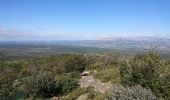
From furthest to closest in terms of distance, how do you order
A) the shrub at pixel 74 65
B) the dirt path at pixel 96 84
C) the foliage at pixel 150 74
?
the shrub at pixel 74 65
the dirt path at pixel 96 84
the foliage at pixel 150 74

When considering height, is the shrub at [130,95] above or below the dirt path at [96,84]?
above

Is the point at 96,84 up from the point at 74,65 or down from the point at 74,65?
down

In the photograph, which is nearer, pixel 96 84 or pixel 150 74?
A: pixel 150 74

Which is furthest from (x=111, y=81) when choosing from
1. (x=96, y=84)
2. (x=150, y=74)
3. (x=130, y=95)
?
(x=130, y=95)

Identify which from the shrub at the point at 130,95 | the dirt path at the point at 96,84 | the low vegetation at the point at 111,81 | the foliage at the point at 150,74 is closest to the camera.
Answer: the shrub at the point at 130,95

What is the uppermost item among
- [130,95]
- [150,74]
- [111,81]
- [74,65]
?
[150,74]

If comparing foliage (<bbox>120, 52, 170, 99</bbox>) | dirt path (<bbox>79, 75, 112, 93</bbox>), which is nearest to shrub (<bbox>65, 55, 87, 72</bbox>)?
dirt path (<bbox>79, 75, 112, 93</bbox>)

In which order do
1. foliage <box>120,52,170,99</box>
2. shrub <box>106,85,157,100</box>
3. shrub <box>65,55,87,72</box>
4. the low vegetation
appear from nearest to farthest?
shrub <box>106,85,157,100</box> < the low vegetation < foliage <box>120,52,170,99</box> < shrub <box>65,55,87,72</box>

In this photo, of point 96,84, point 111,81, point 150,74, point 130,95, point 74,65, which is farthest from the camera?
point 74,65

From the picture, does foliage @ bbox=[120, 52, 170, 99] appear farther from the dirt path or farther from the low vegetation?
the dirt path

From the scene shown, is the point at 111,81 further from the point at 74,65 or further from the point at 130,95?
the point at 74,65

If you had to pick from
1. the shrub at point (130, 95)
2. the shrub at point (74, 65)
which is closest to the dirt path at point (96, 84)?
the shrub at point (130, 95)

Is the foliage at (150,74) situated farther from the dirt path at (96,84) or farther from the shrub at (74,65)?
the shrub at (74,65)

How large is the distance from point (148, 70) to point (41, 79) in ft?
39.6
